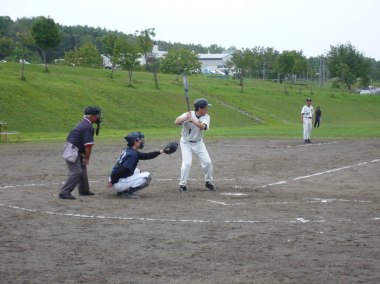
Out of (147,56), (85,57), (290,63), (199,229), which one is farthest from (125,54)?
(199,229)

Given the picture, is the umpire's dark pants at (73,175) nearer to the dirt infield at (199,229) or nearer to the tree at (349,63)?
the dirt infield at (199,229)

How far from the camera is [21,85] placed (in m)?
52.5

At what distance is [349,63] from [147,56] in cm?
4143

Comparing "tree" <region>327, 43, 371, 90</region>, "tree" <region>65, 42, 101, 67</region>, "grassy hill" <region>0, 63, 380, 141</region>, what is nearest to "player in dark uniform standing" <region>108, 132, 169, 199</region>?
"grassy hill" <region>0, 63, 380, 141</region>

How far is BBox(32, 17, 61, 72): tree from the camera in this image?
64188mm

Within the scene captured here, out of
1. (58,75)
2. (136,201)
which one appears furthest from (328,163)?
(58,75)

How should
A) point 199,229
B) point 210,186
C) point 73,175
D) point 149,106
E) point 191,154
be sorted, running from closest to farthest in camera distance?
point 199,229, point 73,175, point 191,154, point 210,186, point 149,106

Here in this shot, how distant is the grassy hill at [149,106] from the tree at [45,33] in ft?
9.07

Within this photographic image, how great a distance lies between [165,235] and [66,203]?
3804mm

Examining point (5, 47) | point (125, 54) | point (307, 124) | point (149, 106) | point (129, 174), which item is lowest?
point (149, 106)

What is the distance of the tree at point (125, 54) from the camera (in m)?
66.3

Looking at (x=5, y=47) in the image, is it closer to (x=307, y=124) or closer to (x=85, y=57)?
(x=85, y=57)

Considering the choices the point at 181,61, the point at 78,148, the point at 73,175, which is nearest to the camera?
the point at 73,175

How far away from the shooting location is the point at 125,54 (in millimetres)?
66875
